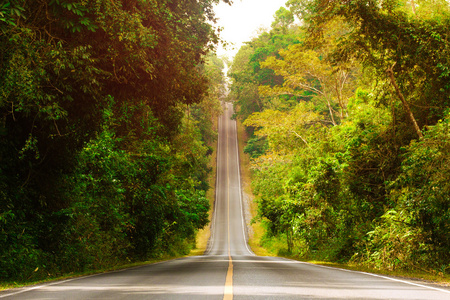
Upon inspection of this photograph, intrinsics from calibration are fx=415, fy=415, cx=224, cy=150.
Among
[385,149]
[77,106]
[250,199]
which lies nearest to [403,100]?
[385,149]

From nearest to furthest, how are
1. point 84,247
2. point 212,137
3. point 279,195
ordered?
point 84,247, point 279,195, point 212,137

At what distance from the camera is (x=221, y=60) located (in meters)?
131

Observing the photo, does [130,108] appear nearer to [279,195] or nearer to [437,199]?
[437,199]

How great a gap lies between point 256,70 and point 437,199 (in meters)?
63.6

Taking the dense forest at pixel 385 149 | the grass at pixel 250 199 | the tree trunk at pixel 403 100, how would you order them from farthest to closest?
the grass at pixel 250 199 < the tree trunk at pixel 403 100 < the dense forest at pixel 385 149

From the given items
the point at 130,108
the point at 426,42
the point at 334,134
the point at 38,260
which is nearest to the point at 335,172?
Answer: the point at 334,134

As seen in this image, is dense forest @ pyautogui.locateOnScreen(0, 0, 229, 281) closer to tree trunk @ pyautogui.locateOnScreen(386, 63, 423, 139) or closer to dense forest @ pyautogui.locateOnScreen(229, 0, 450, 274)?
dense forest @ pyautogui.locateOnScreen(229, 0, 450, 274)

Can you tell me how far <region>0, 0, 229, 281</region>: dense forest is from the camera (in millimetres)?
9180

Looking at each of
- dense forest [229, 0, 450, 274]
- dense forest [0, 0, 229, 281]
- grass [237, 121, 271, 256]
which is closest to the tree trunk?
dense forest [229, 0, 450, 274]

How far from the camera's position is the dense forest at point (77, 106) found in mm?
9180

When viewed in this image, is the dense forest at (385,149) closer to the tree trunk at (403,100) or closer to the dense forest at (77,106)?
the tree trunk at (403,100)

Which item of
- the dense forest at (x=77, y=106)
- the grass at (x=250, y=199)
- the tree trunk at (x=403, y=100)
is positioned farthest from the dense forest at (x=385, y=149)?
the grass at (x=250, y=199)

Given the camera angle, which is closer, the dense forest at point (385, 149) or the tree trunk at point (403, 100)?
the dense forest at point (385, 149)

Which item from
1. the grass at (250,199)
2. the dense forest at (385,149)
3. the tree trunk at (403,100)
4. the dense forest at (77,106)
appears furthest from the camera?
the grass at (250,199)
